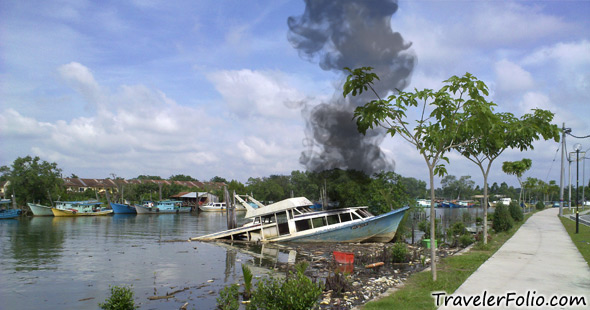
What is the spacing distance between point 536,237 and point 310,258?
13163mm

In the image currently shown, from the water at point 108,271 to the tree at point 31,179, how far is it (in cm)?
4720

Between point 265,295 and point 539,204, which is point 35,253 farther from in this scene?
point 539,204

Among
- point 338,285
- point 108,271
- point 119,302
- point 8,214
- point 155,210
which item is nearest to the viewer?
point 119,302

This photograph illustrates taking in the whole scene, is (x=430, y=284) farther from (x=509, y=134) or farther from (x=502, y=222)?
(x=502, y=222)

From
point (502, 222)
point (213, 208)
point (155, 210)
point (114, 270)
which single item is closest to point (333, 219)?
point (502, 222)

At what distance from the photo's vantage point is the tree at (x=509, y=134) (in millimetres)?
13478

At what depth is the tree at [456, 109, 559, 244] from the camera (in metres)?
13.5

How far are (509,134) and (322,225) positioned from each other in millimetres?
14833

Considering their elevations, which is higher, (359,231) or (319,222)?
(319,222)

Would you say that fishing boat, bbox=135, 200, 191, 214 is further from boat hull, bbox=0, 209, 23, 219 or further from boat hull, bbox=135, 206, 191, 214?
boat hull, bbox=0, 209, 23, 219

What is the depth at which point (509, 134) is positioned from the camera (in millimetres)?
16188

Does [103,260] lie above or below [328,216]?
below

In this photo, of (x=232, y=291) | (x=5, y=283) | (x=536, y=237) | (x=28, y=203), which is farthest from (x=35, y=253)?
(x=28, y=203)

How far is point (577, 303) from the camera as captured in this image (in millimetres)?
9375
